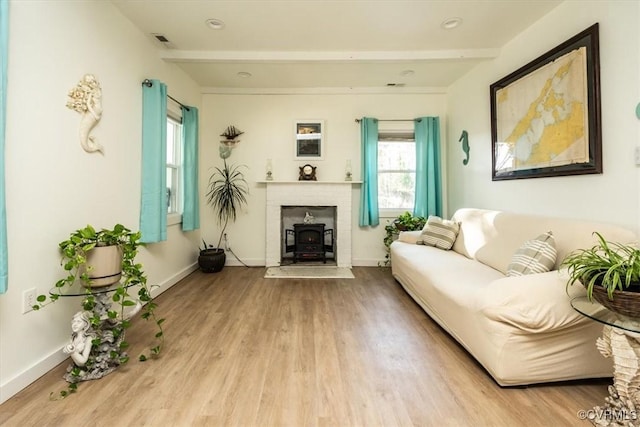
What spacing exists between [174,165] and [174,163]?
0.03m

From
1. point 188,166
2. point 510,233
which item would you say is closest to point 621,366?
point 510,233

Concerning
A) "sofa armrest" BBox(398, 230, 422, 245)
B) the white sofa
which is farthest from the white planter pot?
"sofa armrest" BBox(398, 230, 422, 245)

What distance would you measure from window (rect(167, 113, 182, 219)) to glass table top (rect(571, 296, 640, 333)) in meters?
3.82

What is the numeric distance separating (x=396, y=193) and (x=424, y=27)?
91.1 inches

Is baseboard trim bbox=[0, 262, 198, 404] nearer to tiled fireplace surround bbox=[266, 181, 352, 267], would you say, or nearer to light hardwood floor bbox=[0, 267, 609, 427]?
light hardwood floor bbox=[0, 267, 609, 427]

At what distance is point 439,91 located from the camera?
4.30 m

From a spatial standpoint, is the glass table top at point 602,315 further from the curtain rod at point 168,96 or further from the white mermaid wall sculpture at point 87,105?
the curtain rod at point 168,96

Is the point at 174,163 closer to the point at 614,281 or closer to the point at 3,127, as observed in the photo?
the point at 3,127

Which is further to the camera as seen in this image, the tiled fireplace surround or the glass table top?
the tiled fireplace surround

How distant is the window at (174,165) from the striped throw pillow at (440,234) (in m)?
3.12

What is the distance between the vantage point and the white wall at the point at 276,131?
4.34 meters

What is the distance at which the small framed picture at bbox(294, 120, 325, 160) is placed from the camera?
172 inches

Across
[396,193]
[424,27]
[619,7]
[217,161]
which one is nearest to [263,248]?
[217,161]

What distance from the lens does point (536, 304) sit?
1479 mm
